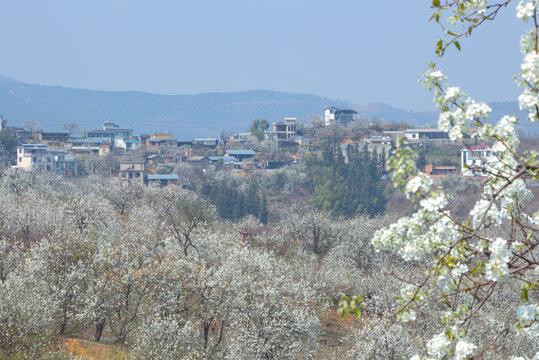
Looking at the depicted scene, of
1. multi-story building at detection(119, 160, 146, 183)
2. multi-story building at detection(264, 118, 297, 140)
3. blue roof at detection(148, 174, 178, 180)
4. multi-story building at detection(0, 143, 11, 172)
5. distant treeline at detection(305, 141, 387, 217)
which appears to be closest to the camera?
distant treeline at detection(305, 141, 387, 217)

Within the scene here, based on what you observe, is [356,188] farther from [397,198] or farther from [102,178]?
[102,178]

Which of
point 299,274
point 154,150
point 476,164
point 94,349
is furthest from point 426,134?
point 476,164

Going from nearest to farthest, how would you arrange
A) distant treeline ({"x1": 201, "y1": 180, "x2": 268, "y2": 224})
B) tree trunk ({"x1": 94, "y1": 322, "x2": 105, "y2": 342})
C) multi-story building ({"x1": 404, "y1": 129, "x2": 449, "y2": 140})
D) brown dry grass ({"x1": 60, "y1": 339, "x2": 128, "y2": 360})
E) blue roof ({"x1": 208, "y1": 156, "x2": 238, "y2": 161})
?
brown dry grass ({"x1": 60, "y1": 339, "x2": 128, "y2": 360})
tree trunk ({"x1": 94, "y1": 322, "x2": 105, "y2": 342})
distant treeline ({"x1": 201, "y1": 180, "x2": 268, "y2": 224})
blue roof ({"x1": 208, "y1": 156, "x2": 238, "y2": 161})
multi-story building ({"x1": 404, "y1": 129, "x2": 449, "y2": 140})

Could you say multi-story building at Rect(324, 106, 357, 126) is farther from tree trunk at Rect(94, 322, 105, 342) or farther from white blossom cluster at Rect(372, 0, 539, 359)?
white blossom cluster at Rect(372, 0, 539, 359)

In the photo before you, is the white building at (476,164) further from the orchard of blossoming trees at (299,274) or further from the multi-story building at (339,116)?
the multi-story building at (339,116)

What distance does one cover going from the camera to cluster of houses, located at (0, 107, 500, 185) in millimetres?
81250

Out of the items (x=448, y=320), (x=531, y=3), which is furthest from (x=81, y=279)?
(x=531, y=3)

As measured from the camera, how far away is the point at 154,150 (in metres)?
103

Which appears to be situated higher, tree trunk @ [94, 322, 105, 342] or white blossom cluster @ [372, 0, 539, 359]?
white blossom cluster @ [372, 0, 539, 359]

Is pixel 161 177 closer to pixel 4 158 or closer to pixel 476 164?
pixel 4 158

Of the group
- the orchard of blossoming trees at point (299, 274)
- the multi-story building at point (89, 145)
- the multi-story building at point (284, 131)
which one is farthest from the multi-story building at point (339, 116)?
the orchard of blossoming trees at point (299, 274)

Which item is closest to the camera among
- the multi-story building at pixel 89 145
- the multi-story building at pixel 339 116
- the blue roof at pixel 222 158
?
the blue roof at pixel 222 158

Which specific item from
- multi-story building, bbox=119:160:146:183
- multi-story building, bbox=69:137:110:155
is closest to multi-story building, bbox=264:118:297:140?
multi-story building, bbox=69:137:110:155

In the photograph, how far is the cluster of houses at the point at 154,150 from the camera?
8125 cm
